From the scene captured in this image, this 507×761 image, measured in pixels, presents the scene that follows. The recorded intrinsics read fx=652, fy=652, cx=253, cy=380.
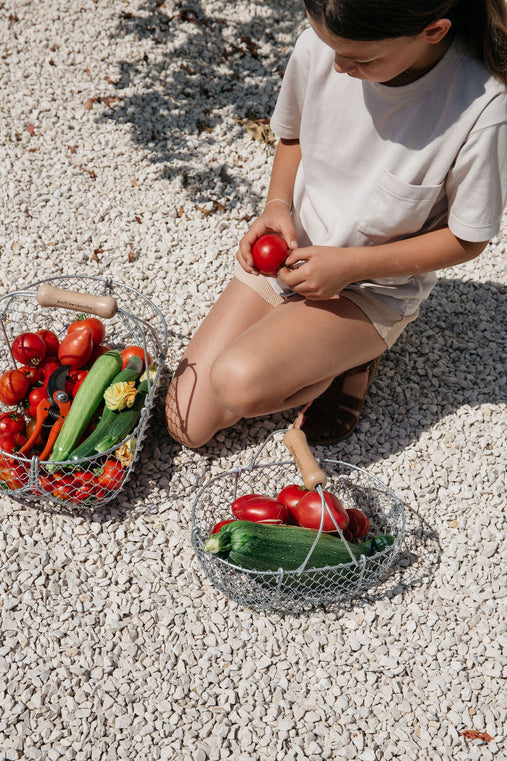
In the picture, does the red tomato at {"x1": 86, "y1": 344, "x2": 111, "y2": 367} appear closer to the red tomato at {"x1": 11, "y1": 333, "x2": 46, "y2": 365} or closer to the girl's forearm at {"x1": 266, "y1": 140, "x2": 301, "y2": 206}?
the red tomato at {"x1": 11, "y1": 333, "x2": 46, "y2": 365}

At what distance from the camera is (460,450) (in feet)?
10.6

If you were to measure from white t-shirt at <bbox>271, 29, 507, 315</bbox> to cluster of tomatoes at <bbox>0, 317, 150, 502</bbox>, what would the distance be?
117cm

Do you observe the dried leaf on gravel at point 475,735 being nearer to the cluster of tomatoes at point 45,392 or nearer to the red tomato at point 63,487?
the cluster of tomatoes at point 45,392

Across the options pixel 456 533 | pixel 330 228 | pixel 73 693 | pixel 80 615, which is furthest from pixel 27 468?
pixel 456 533

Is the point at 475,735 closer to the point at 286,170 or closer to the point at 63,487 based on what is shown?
the point at 63,487

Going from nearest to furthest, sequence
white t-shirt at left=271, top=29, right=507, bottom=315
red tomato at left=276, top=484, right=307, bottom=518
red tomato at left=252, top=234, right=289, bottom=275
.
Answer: white t-shirt at left=271, top=29, right=507, bottom=315 → red tomato at left=252, top=234, right=289, bottom=275 → red tomato at left=276, top=484, right=307, bottom=518

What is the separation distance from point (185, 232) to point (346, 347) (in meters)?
1.66

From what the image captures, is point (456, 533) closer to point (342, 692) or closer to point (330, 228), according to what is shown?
point (342, 692)

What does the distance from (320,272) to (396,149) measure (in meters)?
0.52

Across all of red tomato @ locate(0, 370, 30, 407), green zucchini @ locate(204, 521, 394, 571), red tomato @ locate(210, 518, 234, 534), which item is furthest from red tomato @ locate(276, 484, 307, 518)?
red tomato @ locate(0, 370, 30, 407)

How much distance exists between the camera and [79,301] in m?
2.73

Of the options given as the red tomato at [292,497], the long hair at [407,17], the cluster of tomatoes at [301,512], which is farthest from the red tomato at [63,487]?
the long hair at [407,17]

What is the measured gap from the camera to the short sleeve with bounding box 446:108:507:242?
2207mm

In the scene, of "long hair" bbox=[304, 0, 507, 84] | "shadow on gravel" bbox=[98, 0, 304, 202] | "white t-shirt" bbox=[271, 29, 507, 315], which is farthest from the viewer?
"shadow on gravel" bbox=[98, 0, 304, 202]
